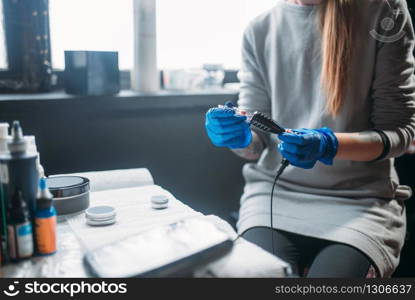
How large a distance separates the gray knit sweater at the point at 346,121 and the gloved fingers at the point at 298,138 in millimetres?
196

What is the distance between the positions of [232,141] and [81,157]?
1.84 ft

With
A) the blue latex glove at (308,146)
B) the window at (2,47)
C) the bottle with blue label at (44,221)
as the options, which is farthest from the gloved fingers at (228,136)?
the window at (2,47)

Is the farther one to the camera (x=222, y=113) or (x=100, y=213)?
(x=222, y=113)

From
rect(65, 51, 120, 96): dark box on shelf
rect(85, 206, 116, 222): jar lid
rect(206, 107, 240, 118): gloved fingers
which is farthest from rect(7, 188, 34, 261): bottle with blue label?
rect(65, 51, 120, 96): dark box on shelf

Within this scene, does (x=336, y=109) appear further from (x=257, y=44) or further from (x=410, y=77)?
(x=257, y=44)

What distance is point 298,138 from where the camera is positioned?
0.92 meters

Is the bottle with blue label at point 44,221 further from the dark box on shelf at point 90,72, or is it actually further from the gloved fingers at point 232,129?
the dark box on shelf at point 90,72

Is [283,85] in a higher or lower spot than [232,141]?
higher

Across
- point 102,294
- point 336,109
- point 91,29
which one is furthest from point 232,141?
point 91,29

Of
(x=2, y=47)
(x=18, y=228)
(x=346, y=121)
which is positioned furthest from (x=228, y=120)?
(x=2, y=47)

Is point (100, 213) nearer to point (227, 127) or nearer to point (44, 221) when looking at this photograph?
point (44, 221)

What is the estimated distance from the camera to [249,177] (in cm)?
120

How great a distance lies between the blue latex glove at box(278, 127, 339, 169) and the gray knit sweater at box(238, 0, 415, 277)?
13 centimetres

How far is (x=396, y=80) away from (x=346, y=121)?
158 millimetres
